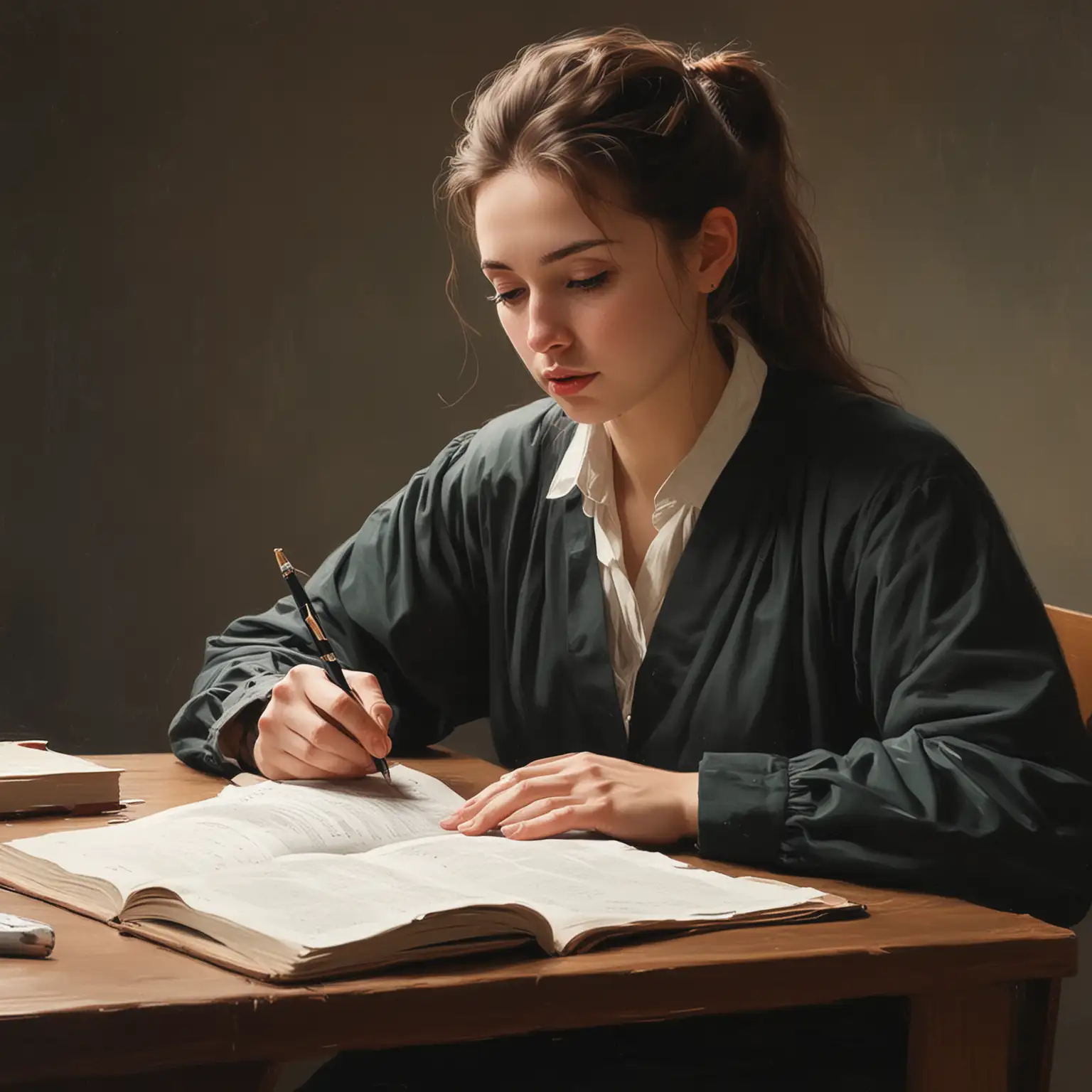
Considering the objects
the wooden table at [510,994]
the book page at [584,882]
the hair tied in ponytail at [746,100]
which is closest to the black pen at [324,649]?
the book page at [584,882]

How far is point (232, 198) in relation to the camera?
3131 mm

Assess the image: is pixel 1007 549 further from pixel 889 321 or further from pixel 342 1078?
pixel 889 321

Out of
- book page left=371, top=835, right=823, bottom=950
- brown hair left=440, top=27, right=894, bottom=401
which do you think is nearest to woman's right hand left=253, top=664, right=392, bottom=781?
book page left=371, top=835, right=823, bottom=950

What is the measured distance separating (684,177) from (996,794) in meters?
0.75

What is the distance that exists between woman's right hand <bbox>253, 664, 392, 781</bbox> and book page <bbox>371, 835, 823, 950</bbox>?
293mm

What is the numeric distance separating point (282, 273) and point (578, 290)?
1699 mm

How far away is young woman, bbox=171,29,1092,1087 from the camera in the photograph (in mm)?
1362

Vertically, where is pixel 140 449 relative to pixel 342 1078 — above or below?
above

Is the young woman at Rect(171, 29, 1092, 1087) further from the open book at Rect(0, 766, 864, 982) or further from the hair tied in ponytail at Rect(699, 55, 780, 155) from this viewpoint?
the open book at Rect(0, 766, 864, 982)

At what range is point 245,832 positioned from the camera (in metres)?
1.27

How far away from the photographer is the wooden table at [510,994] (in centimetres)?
91

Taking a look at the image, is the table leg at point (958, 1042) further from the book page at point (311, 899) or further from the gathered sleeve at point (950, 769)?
the book page at point (311, 899)

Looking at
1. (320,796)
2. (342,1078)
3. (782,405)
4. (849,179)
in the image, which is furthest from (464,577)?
(849,179)

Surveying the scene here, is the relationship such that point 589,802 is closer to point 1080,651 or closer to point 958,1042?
point 958,1042
